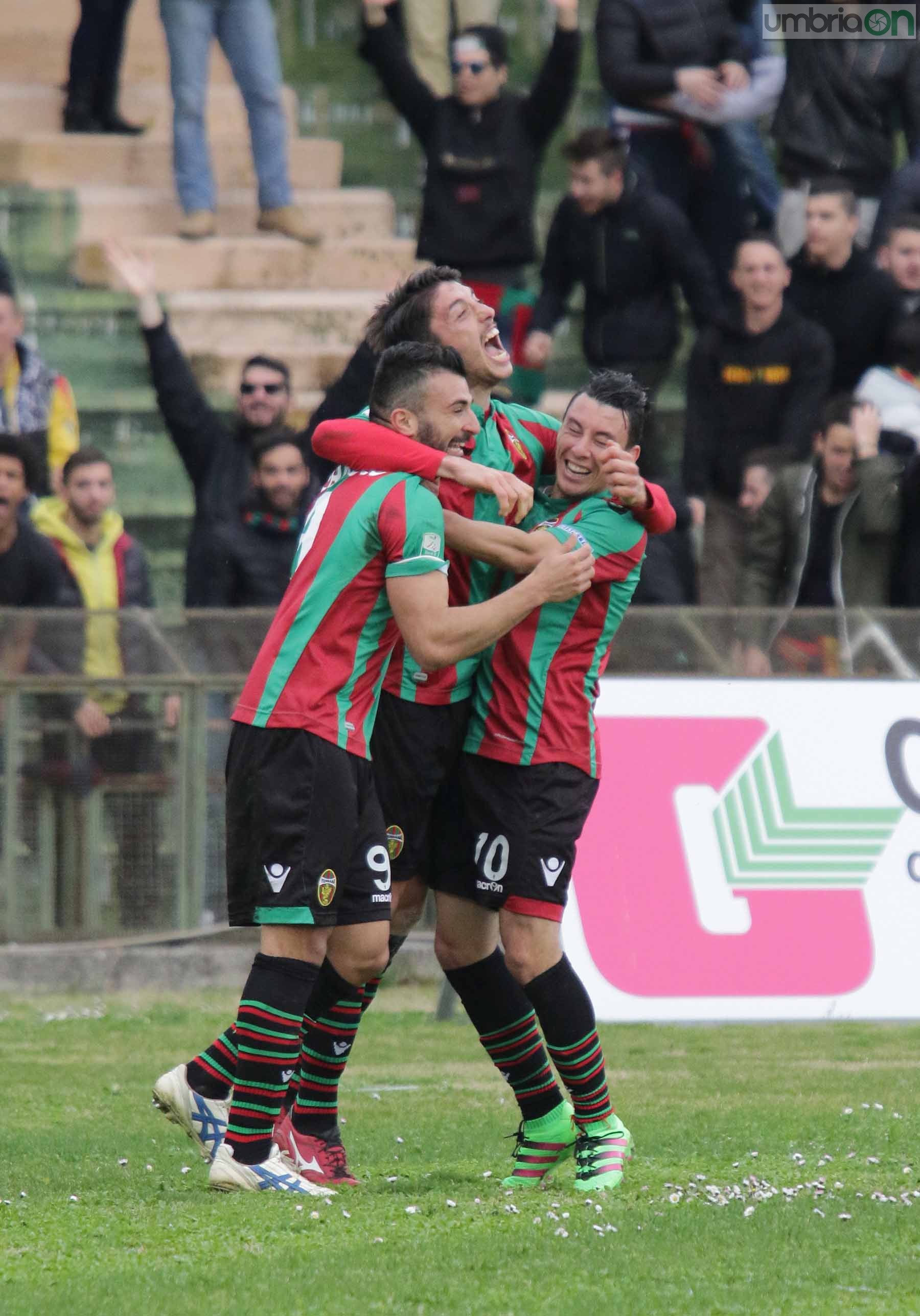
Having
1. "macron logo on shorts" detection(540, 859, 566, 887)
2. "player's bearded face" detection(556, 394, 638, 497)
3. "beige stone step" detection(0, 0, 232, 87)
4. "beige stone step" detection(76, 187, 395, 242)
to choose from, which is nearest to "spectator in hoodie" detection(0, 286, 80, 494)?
"beige stone step" detection(76, 187, 395, 242)

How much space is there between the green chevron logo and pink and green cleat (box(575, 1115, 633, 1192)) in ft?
11.1

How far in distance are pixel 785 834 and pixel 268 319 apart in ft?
21.3

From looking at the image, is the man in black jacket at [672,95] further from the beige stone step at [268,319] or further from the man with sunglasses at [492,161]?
the beige stone step at [268,319]

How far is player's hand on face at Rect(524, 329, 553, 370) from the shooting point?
39.9 feet

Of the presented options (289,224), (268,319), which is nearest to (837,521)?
(268,319)

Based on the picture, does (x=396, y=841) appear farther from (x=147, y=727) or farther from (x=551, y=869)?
(x=147, y=727)

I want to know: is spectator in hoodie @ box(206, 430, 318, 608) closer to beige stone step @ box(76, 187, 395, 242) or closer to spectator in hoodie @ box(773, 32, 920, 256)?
spectator in hoodie @ box(773, 32, 920, 256)

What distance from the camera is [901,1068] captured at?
8227 mm

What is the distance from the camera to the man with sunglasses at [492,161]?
12.8 m

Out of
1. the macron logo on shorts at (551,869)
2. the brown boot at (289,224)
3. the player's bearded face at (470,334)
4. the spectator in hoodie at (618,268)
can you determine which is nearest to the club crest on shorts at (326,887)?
the macron logo on shorts at (551,869)

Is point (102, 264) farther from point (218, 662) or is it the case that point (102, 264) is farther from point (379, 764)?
point (379, 764)

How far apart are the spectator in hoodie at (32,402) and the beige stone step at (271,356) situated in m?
2.32

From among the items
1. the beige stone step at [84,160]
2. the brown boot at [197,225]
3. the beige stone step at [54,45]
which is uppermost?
the beige stone step at [54,45]

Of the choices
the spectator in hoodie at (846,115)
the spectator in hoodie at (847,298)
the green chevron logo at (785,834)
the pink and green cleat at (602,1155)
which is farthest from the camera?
the spectator in hoodie at (846,115)
